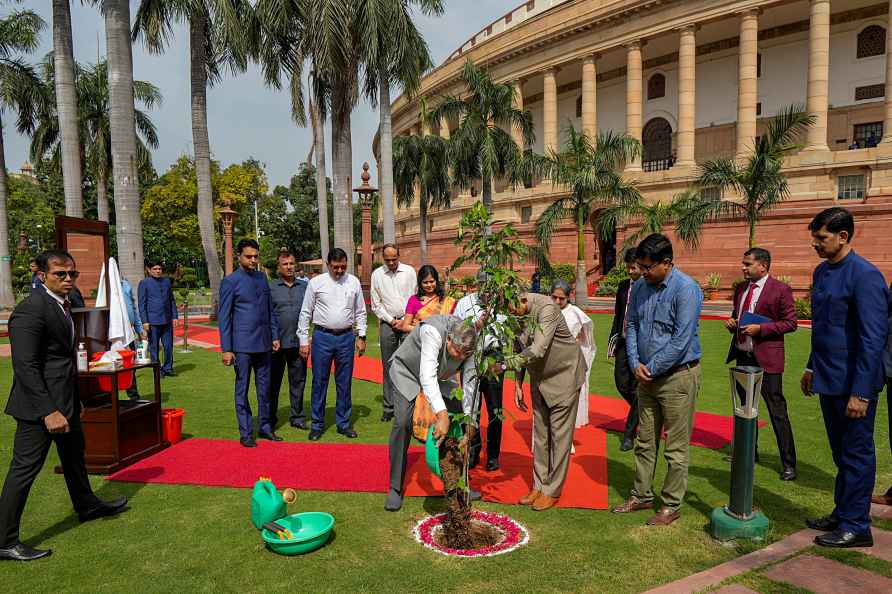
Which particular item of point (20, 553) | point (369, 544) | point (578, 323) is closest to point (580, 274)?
point (578, 323)

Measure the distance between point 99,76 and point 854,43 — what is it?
125 feet

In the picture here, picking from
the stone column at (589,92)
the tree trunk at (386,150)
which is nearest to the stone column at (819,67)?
the stone column at (589,92)

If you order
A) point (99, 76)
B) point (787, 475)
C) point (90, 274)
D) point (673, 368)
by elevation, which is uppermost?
point (99, 76)

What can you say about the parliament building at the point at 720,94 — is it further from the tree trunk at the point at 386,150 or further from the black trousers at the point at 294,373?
the black trousers at the point at 294,373

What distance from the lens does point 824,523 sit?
13.0 ft

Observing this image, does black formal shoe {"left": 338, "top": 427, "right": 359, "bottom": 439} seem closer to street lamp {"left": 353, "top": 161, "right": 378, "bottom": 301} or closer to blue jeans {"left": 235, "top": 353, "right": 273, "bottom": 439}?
blue jeans {"left": 235, "top": 353, "right": 273, "bottom": 439}

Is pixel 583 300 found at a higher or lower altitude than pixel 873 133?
lower

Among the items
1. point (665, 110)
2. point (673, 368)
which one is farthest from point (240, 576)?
point (665, 110)

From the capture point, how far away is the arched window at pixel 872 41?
26.8m

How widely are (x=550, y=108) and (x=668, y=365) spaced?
32.9m

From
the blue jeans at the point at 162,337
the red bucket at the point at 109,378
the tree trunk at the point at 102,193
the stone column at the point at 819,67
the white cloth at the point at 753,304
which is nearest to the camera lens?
the white cloth at the point at 753,304

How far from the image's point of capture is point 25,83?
73.9 feet

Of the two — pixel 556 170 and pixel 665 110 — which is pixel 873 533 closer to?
pixel 556 170

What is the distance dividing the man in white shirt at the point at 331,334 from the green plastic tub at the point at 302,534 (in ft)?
8.19
